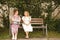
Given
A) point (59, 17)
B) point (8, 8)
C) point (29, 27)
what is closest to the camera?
point (29, 27)

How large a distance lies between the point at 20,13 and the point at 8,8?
64 centimetres

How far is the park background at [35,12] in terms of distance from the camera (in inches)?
506

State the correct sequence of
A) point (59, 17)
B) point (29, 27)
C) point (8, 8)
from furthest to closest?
1. point (59, 17)
2. point (8, 8)
3. point (29, 27)

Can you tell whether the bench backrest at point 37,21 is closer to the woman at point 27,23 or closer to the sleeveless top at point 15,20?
the woman at point 27,23

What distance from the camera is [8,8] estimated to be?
1305 cm

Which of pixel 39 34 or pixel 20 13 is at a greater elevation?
pixel 20 13

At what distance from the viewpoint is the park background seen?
1286cm

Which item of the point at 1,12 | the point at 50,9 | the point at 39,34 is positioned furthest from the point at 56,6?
the point at 1,12

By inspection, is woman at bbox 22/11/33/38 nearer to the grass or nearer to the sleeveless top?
the sleeveless top

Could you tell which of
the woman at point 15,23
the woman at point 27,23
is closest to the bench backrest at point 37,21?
the woman at point 27,23

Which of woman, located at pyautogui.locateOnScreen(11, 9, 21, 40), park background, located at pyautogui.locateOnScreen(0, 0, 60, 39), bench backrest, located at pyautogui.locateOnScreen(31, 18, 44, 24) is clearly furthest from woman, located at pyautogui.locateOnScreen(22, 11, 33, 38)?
park background, located at pyautogui.locateOnScreen(0, 0, 60, 39)

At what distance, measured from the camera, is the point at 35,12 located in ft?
44.0

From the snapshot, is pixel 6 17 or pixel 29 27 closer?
pixel 29 27

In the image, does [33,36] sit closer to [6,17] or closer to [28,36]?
[28,36]
